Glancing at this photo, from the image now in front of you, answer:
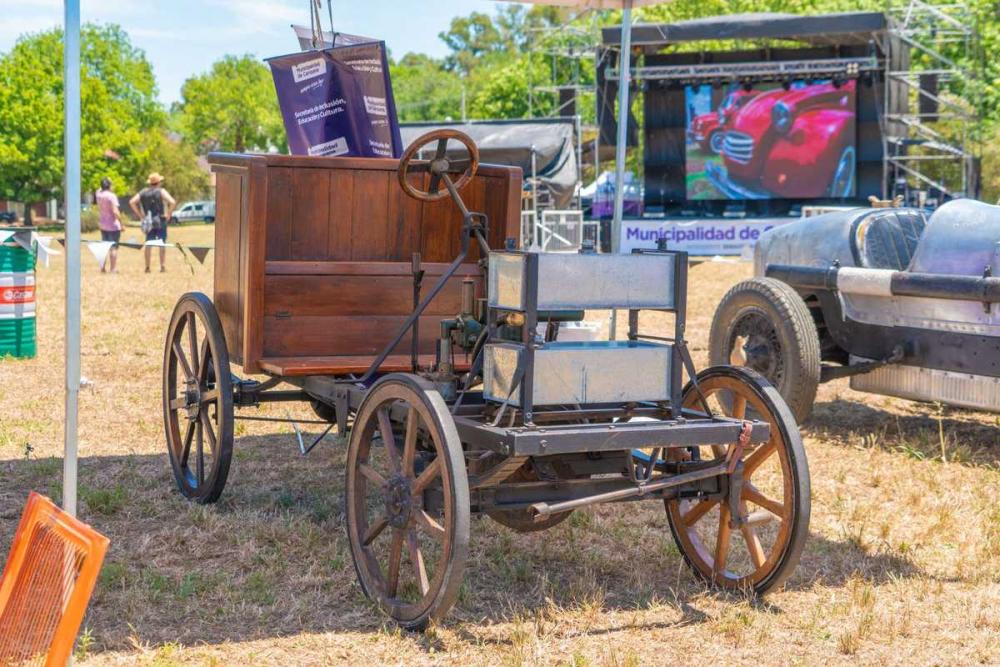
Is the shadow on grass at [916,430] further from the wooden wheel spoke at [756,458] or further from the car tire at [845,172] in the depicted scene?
the car tire at [845,172]

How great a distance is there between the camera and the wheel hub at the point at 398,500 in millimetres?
4207

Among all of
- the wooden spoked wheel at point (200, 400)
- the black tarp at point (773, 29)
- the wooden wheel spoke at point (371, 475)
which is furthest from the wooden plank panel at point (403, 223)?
the black tarp at point (773, 29)

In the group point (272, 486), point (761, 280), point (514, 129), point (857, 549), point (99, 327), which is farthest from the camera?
point (514, 129)

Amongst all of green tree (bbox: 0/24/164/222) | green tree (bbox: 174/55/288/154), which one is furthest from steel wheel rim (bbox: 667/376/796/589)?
green tree (bbox: 174/55/288/154)

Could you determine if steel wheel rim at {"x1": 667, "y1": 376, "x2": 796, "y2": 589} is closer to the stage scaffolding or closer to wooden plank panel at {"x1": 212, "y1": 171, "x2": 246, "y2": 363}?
wooden plank panel at {"x1": 212, "y1": 171, "x2": 246, "y2": 363}

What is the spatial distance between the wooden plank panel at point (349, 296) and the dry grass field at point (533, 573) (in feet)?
3.06

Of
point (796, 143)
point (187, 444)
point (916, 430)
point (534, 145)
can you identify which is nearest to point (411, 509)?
point (187, 444)

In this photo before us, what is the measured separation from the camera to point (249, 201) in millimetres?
5266

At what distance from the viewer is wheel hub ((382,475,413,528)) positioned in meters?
4.21

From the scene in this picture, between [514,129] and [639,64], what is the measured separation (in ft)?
18.3

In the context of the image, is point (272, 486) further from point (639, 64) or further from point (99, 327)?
point (639, 64)

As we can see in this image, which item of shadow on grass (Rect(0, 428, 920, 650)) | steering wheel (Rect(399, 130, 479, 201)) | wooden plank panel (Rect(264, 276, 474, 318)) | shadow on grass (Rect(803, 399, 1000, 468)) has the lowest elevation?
shadow on grass (Rect(0, 428, 920, 650))

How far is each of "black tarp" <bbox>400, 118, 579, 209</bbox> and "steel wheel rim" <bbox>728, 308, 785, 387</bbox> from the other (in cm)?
1527

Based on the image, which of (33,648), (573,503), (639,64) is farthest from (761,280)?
(639,64)
